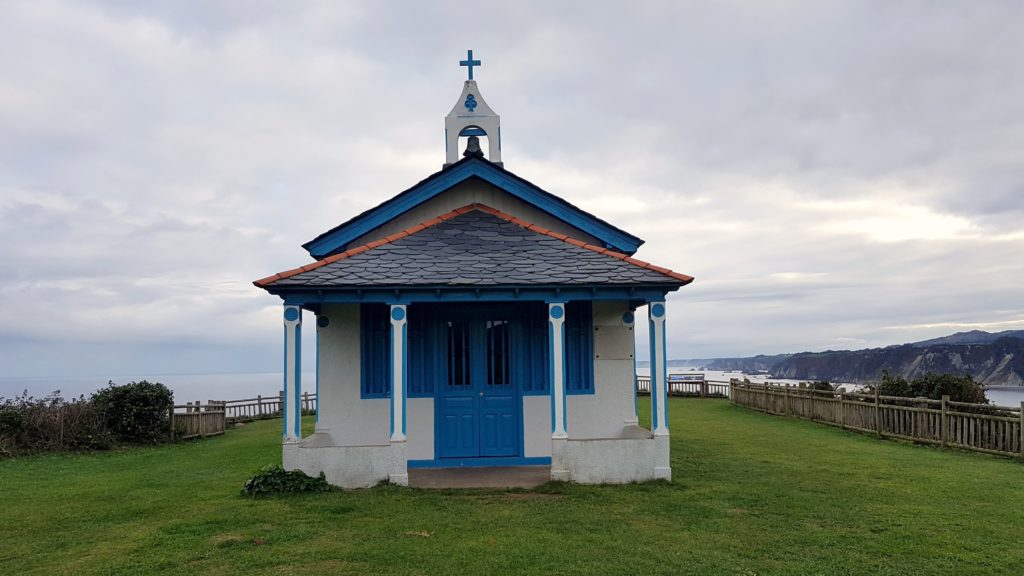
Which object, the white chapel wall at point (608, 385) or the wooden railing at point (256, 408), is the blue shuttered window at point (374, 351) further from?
the wooden railing at point (256, 408)

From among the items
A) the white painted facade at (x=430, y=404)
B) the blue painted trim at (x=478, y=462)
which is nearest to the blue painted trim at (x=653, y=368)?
the white painted facade at (x=430, y=404)

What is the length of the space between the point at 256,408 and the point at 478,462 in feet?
55.4

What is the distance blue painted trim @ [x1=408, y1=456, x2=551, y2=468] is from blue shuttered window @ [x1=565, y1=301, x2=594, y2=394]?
137cm

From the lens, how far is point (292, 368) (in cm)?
963

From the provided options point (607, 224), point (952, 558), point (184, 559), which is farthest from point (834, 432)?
point (184, 559)

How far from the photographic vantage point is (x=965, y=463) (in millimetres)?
11852

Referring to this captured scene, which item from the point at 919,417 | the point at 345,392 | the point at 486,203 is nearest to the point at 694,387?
the point at 919,417

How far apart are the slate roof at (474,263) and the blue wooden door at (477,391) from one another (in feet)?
4.29

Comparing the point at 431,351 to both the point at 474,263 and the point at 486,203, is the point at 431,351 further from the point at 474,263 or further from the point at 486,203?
the point at 486,203

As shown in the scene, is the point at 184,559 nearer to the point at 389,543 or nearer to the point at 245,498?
the point at 389,543

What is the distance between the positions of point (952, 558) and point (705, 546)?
233 centimetres

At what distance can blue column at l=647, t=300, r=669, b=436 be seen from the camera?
9.84 m

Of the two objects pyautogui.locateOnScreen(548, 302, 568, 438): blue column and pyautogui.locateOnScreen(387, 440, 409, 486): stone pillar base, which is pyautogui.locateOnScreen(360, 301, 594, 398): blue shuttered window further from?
pyautogui.locateOnScreen(387, 440, 409, 486): stone pillar base

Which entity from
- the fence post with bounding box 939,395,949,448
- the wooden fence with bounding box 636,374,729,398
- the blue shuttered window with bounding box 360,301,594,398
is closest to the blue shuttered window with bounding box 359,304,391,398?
the blue shuttered window with bounding box 360,301,594,398
